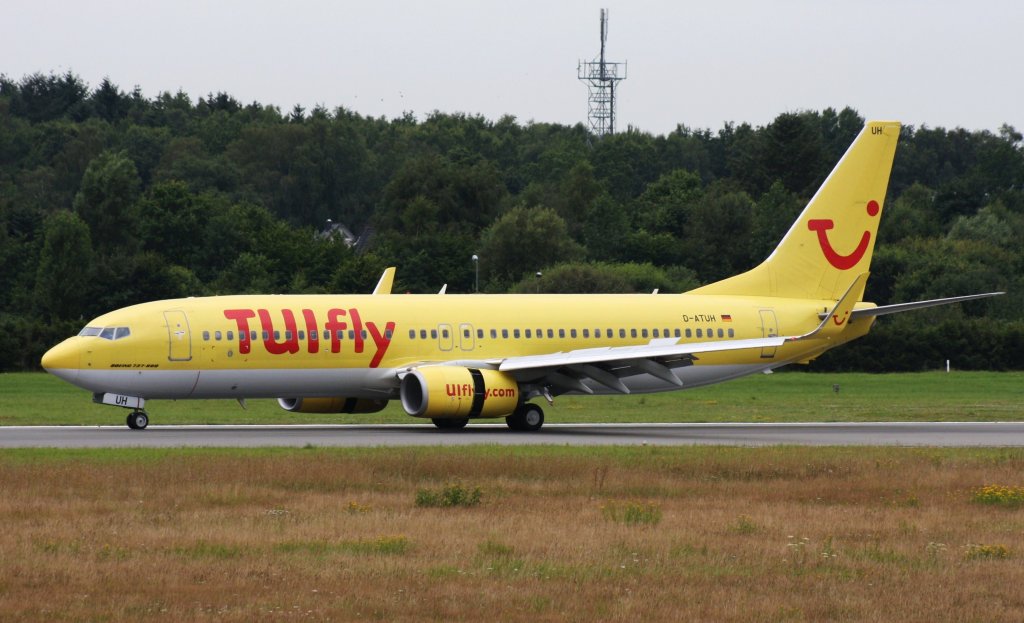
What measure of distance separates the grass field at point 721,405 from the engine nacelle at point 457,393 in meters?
6.19

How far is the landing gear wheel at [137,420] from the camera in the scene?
134 feet

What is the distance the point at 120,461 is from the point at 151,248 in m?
83.5

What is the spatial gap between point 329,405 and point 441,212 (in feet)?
289

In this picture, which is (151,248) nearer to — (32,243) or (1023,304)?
(32,243)

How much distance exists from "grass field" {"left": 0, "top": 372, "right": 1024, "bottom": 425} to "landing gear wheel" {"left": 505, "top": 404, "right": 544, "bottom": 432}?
465cm

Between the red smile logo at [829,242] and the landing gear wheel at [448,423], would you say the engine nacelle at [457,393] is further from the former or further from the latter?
the red smile logo at [829,242]

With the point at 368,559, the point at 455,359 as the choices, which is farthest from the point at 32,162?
the point at 368,559

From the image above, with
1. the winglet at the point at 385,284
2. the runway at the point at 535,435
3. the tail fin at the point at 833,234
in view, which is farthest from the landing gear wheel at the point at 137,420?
the tail fin at the point at 833,234

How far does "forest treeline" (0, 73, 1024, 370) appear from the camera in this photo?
91.0m

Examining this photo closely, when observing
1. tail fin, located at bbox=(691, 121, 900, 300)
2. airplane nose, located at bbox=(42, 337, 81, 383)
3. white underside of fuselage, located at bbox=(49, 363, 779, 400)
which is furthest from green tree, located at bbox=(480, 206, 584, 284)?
airplane nose, located at bbox=(42, 337, 81, 383)

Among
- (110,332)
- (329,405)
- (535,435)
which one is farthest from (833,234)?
(110,332)

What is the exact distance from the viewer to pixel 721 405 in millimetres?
55688

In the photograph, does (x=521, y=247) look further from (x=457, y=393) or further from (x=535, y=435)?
(x=457, y=393)

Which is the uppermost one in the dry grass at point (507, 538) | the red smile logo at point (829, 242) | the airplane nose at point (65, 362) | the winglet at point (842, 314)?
the red smile logo at point (829, 242)
